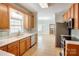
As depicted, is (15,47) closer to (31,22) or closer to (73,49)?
(73,49)

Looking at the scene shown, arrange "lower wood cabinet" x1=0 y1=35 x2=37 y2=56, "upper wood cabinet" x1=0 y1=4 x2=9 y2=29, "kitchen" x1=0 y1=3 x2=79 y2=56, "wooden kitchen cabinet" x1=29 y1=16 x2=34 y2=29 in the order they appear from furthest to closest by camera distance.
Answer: "wooden kitchen cabinet" x1=29 y1=16 x2=34 y2=29
"kitchen" x1=0 y1=3 x2=79 y2=56
"upper wood cabinet" x1=0 y1=4 x2=9 y2=29
"lower wood cabinet" x1=0 y1=35 x2=37 y2=56

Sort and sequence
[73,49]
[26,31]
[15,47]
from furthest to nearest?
1. [26,31]
2. [15,47]
3. [73,49]

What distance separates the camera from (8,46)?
304 cm

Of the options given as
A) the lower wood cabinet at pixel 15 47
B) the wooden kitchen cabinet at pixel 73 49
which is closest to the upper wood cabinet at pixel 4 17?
the lower wood cabinet at pixel 15 47

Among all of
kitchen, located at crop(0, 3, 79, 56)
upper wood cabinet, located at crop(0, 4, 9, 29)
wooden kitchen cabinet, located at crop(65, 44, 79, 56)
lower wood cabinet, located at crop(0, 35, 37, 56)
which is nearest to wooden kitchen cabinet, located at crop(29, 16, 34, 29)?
kitchen, located at crop(0, 3, 79, 56)

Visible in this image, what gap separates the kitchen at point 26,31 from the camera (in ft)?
10.6

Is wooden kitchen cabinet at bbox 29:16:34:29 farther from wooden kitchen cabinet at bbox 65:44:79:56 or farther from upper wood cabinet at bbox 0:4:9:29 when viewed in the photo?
wooden kitchen cabinet at bbox 65:44:79:56

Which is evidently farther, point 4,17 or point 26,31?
point 26,31

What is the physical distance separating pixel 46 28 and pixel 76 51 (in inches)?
540

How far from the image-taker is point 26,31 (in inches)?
275

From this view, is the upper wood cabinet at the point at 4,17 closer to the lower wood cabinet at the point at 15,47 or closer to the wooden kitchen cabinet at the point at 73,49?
the lower wood cabinet at the point at 15,47

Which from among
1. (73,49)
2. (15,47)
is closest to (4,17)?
(15,47)

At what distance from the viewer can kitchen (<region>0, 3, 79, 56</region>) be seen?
3.24m

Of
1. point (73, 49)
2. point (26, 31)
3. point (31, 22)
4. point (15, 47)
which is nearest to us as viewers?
point (73, 49)
